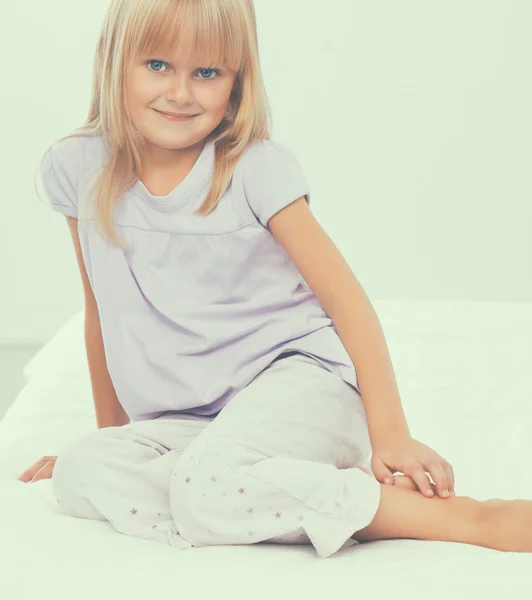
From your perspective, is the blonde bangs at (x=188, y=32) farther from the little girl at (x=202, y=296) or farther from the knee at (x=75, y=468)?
the knee at (x=75, y=468)

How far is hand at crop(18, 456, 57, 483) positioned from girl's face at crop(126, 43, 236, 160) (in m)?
0.44

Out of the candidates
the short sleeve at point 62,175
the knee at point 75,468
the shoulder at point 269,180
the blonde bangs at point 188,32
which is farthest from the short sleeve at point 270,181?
the knee at point 75,468

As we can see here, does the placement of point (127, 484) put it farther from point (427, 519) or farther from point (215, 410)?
→ point (427, 519)

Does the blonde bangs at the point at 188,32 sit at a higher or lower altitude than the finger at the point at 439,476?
higher

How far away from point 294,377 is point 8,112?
7.05 feet

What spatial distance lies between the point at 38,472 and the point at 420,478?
515 millimetres

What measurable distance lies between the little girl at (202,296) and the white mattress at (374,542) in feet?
0.22

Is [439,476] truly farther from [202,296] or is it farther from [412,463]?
[202,296]

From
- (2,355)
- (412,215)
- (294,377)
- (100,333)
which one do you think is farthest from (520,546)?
(2,355)

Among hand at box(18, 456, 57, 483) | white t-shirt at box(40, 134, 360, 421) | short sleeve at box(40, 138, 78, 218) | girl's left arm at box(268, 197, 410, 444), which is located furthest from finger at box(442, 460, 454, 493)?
short sleeve at box(40, 138, 78, 218)

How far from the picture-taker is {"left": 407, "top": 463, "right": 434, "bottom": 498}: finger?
3.54 feet

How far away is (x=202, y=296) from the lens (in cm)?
133

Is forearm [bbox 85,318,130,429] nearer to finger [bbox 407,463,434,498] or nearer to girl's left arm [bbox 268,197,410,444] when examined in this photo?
girl's left arm [bbox 268,197,410,444]

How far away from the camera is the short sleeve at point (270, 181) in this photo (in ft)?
4.23
